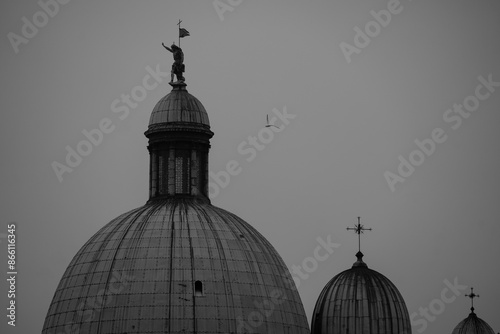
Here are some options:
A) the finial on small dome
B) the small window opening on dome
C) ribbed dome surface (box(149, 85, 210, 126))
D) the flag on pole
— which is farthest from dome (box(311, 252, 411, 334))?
the flag on pole

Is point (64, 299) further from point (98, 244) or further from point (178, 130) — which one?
point (178, 130)

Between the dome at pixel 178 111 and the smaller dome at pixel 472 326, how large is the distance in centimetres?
4802

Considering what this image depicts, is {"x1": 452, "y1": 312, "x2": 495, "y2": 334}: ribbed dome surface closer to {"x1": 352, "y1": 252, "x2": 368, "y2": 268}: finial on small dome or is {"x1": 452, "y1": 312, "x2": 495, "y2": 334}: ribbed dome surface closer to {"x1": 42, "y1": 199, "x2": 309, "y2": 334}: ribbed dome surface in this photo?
{"x1": 352, "y1": 252, "x2": 368, "y2": 268}: finial on small dome

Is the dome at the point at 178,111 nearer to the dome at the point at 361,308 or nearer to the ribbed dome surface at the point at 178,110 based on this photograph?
the ribbed dome surface at the point at 178,110

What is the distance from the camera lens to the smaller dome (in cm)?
18562

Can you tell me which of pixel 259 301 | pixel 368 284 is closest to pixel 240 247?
pixel 259 301

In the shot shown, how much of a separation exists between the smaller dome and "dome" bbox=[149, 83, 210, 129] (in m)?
48.0

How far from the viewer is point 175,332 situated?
13412 centimetres

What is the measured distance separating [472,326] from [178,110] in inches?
2001

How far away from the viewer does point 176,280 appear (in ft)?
447

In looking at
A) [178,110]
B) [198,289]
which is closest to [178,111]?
[178,110]

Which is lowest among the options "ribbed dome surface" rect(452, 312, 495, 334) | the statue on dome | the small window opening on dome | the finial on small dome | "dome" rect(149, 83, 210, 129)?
the small window opening on dome

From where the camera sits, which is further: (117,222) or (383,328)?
(383,328)

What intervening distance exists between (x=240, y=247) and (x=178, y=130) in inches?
400
